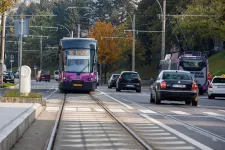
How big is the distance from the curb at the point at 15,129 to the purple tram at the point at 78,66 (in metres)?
21.0

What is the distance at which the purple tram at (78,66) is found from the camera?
39.3 meters

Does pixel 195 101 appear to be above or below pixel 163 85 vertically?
below

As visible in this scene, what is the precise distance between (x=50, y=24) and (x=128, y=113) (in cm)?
10518

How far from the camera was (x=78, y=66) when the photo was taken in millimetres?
39594

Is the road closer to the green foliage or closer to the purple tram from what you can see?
the purple tram

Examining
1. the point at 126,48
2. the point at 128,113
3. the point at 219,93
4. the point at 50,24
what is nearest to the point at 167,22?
the point at 126,48

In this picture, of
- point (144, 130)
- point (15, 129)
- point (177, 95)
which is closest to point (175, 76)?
point (177, 95)

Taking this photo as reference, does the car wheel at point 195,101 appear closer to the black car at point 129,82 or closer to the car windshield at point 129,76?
the black car at point 129,82

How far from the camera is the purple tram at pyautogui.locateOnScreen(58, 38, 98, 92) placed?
39.3 m

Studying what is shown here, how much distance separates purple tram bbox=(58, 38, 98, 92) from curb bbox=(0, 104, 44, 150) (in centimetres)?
2104

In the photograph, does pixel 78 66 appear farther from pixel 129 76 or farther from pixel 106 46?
pixel 106 46

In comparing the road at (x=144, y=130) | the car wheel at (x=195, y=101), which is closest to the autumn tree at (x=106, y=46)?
the car wheel at (x=195, y=101)

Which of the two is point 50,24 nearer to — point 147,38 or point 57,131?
point 147,38

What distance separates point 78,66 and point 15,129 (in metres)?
26.8
